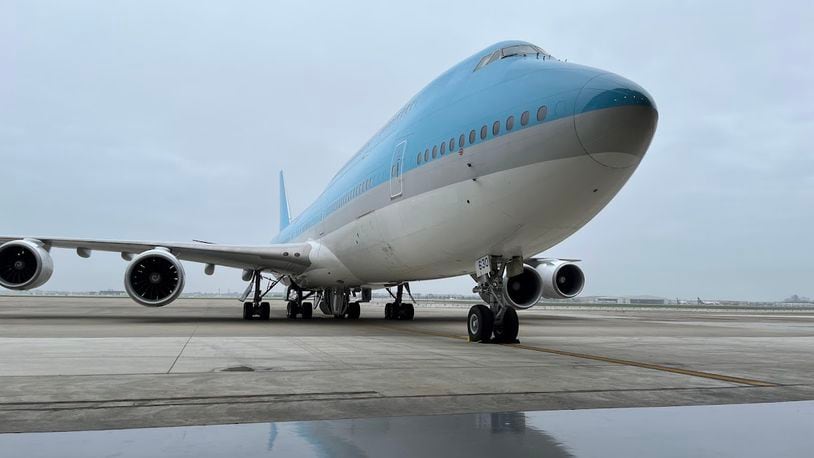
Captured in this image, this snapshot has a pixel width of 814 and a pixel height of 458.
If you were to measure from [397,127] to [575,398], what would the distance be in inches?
361

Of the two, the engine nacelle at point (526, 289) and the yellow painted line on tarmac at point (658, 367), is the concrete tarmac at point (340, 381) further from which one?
the engine nacelle at point (526, 289)

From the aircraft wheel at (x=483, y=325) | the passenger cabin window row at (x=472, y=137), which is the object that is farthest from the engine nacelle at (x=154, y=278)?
the aircraft wheel at (x=483, y=325)

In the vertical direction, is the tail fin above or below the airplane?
above

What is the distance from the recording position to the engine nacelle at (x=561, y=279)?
16016 mm

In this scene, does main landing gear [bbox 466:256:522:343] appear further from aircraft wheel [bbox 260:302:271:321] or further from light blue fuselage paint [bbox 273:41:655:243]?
aircraft wheel [bbox 260:302:271:321]

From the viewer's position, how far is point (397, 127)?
12.8 metres

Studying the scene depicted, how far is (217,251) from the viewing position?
16.8 meters

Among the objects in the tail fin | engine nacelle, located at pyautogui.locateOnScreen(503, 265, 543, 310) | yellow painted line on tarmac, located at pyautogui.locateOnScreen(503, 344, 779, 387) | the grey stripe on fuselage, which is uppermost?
the tail fin

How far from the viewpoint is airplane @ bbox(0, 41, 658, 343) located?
7.58 m

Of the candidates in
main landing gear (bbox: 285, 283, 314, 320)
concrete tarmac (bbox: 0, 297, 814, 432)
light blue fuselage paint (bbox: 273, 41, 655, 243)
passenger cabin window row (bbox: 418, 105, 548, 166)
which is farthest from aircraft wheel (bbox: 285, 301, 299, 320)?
concrete tarmac (bbox: 0, 297, 814, 432)

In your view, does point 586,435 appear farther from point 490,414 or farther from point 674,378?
point 674,378

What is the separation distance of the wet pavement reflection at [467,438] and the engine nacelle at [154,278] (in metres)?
12.1

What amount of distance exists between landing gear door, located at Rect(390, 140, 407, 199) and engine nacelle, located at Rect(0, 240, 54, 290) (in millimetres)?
9919

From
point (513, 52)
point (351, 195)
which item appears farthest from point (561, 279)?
point (513, 52)
